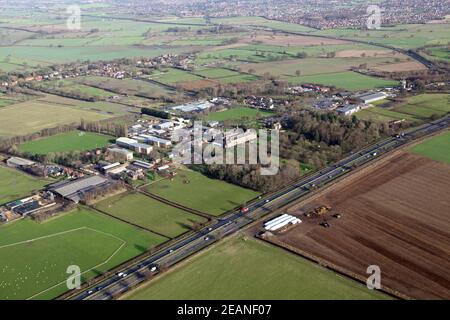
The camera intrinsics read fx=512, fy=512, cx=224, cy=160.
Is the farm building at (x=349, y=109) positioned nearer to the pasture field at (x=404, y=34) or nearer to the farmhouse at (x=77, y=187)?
the farmhouse at (x=77, y=187)

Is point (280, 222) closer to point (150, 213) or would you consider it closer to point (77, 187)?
point (150, 213)

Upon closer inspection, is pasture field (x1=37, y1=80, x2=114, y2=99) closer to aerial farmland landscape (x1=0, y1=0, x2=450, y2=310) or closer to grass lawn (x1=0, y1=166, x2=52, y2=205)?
aerial farmland landscape (x1=0, y1=0, x2=450, y2=310)

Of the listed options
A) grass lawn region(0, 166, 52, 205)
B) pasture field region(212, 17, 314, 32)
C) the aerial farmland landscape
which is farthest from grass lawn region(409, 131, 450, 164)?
pasture field region(212, 17, 314, 32)

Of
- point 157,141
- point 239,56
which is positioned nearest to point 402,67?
point 239,56

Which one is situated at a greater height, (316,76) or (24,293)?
(316,76)

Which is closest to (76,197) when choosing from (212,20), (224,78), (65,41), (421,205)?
(421,205)

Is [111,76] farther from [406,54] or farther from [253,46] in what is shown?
[406,54]
